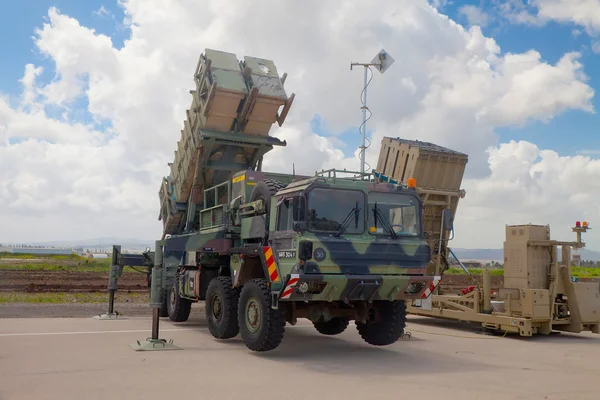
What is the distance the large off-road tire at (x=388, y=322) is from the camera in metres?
10.1

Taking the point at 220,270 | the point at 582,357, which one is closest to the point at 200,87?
the point at 220,270

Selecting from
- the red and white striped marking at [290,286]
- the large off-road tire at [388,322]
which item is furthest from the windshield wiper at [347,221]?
the large off-road tire at [388,322]

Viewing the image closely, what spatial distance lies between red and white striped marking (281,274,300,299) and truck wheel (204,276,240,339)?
2154mm

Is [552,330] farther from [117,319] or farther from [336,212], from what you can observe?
[117,319]

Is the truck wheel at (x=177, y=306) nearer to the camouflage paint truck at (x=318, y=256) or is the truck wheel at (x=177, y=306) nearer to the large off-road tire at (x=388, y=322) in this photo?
the camouflage paint truck at (x=318, y=256)

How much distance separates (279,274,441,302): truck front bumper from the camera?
858cm

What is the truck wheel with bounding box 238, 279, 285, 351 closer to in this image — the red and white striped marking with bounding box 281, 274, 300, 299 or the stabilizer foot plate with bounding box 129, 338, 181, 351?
the red and white striped marking with bounding box 281, 274, 300, 299

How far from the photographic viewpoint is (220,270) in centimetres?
1168

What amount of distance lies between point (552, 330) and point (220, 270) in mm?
7242

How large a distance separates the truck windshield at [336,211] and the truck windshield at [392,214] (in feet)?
0.61

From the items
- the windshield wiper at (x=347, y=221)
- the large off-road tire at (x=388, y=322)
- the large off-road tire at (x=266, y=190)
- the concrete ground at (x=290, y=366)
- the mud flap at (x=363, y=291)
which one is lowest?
the concrete ground at (x=290, y=366)

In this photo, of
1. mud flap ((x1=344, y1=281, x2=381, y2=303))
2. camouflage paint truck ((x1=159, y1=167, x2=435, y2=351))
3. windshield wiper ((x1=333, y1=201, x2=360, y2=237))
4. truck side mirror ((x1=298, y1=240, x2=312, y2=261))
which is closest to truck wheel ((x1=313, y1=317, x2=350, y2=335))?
camouflage paint truck ((x1=159, y1=167, x2=435, y2=351))

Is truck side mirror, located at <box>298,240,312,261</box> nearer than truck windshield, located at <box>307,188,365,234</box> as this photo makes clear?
Yes

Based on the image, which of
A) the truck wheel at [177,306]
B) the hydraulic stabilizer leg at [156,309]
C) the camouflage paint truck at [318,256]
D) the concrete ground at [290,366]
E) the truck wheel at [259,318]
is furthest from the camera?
the truck wheel at [177,306]
